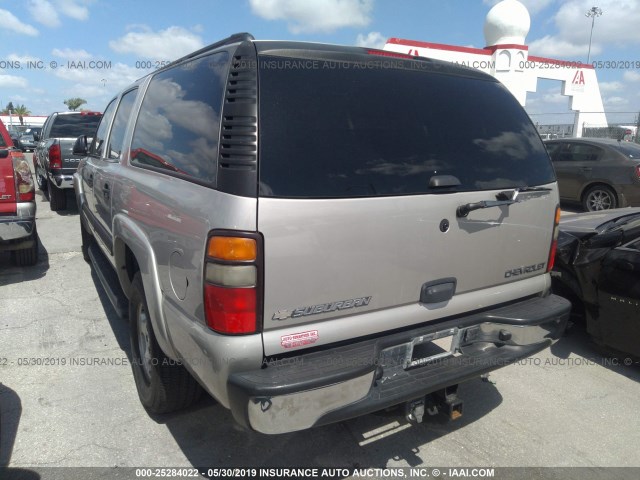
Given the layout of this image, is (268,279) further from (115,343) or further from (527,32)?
(527,32)

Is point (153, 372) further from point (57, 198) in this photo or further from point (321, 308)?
point (57, 198)

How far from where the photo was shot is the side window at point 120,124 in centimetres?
357

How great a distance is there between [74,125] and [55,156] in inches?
77.3

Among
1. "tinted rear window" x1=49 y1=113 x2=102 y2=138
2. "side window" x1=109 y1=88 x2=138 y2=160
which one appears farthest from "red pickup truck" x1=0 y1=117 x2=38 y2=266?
"tinted rear window" x1=49 y1=113 x2=102 y2=138

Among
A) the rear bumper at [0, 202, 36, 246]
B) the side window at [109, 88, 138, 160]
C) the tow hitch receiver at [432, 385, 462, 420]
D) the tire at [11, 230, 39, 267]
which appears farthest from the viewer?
the tire at [11, 230, 39, 267]

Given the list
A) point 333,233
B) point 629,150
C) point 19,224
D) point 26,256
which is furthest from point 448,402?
point 629,150

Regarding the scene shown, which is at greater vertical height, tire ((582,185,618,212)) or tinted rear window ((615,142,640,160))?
tinted rear window ((615,142,640,160))

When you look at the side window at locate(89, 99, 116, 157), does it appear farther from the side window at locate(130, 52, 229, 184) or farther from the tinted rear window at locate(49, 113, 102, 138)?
the tinted rear window at locate(49, 113, 102, 138)

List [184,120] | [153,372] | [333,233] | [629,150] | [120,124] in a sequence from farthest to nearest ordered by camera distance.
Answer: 1. [629,150]
2. [120,124]
3. [153,372]
4. [184,120]
5. [333,233]

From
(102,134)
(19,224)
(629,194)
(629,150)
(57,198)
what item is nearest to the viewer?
(102,134)

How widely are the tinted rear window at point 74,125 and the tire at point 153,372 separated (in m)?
8.39

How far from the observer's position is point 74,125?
10.2 metres

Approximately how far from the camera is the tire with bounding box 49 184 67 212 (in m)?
9.26

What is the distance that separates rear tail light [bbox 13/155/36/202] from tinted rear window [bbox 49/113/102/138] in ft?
17.1
